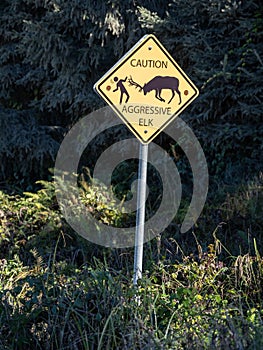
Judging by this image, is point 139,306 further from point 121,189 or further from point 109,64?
point 109,64

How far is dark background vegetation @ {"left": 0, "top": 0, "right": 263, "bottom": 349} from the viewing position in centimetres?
359

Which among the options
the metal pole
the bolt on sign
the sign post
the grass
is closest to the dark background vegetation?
the grass

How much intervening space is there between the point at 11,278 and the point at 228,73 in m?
3.46

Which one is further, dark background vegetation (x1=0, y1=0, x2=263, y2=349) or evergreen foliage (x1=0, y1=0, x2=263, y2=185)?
evergreen foliage (x1=0, y1=0, x2=263, y2=185)

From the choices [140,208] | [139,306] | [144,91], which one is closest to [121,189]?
[140,208]

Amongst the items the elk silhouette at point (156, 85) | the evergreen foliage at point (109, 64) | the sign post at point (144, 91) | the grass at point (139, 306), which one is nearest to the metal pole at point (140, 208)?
the sign post at point (144, 91)

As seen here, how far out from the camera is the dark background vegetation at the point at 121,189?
359 centimetres

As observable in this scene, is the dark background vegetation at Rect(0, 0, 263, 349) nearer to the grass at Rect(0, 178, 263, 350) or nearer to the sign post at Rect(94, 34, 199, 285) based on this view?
the grass at Rect(0, 178, 263, 350)

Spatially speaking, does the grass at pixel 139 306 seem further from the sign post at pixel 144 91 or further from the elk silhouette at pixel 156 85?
the elk silhouette at pixel 156 85

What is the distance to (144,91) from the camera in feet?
12.6

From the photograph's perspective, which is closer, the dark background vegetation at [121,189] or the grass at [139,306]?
the grass at [139,306]

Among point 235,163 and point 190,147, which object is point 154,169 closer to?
point 190,147

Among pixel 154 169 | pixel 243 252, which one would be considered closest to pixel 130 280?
pixel 243 252

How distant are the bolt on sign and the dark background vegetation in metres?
1.12
